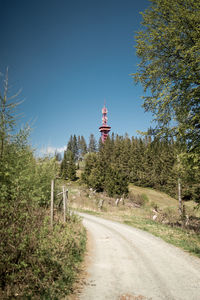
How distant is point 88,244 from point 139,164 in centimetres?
5398

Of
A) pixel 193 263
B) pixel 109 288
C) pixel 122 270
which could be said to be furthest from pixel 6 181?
pixel 193 263

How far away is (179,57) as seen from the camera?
23.4 feet

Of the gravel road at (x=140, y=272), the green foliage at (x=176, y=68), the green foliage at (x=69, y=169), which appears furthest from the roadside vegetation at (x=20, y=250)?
the green foliage at (x=69, y=169)

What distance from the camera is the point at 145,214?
72.1ft

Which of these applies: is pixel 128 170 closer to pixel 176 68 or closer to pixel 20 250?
pixel 176 68

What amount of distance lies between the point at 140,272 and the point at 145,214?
17.2 meters

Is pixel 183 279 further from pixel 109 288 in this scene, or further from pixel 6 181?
pixel 6 181

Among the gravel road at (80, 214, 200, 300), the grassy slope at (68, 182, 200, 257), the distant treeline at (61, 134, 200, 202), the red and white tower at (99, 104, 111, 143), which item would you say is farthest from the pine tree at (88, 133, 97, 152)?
the gravel road at (80, 214, 200, 300)

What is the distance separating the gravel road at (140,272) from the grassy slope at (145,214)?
163cm

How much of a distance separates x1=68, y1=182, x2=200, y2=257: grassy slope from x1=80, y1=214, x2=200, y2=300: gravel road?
1630 mm

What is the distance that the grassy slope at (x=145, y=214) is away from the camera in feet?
34.2

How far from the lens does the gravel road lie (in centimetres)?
460

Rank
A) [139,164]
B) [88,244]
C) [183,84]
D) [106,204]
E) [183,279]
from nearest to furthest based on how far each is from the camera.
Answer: [183,279], [183,84], [88,244], [106,204], [139,164]

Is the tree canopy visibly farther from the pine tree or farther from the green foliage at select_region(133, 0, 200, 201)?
the pine tree
